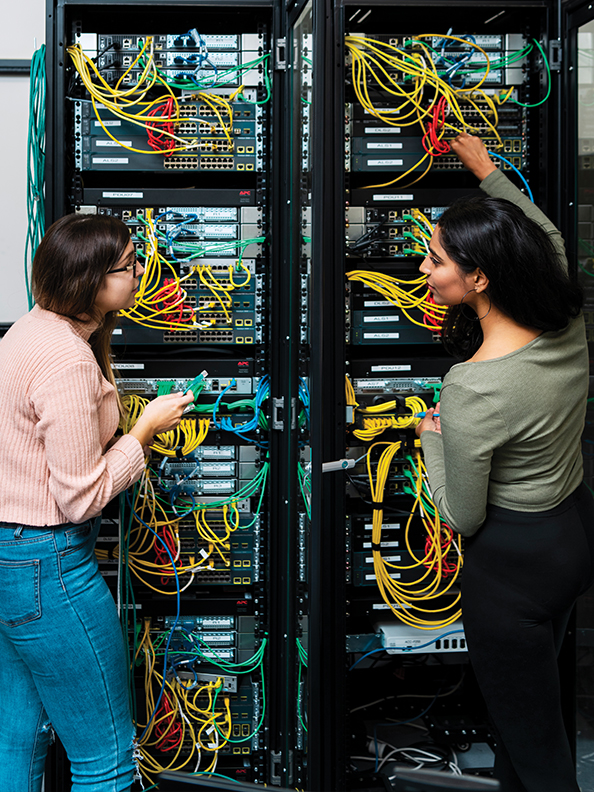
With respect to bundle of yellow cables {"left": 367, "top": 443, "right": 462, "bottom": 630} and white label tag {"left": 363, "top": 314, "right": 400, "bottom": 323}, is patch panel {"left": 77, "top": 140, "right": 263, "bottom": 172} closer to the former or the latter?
white label tag {"left": 363, "top": 314, "right": 400, "bottom": 323}

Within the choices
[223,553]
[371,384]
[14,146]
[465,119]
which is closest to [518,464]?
[371,384]

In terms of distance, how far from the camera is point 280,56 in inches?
69.8

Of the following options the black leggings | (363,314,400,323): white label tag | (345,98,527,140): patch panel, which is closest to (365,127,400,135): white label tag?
(345,98,527,140): patch panel

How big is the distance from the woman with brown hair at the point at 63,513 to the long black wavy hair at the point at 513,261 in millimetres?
774

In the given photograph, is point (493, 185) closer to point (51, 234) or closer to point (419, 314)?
point (419, 314)

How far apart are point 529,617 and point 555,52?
1.63 meters

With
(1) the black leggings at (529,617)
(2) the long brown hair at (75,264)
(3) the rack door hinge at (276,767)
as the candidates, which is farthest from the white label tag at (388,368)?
(3) the rack door hinge at (276,767)

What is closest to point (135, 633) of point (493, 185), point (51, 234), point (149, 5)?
point (51, 234)

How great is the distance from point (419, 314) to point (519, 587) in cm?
94

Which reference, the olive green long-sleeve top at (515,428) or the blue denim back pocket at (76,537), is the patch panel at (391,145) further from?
the blue denim back pocket at (76,537)

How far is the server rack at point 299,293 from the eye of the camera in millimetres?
Result: 1530

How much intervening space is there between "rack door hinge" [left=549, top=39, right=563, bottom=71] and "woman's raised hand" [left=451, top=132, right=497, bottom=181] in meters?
0.36

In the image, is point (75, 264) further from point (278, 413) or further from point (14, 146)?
point (14, 146)

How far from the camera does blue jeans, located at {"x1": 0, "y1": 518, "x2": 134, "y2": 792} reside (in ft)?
4.02
